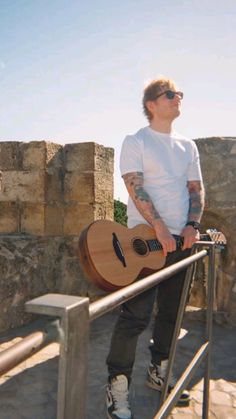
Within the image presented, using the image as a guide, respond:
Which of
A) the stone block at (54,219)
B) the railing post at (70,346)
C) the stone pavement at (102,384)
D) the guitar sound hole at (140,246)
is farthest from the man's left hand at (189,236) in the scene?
the stone block at (54,219)

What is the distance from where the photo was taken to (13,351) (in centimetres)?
59

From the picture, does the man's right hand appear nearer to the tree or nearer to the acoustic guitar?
the acoustic guitar

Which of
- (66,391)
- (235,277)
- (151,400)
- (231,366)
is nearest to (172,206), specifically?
(151,400)

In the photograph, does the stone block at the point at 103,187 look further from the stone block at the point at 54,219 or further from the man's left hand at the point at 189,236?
the man's left hand at the point at 189,236

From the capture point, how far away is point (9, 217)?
13.9 feet

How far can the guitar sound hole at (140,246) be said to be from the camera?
2.15 meters

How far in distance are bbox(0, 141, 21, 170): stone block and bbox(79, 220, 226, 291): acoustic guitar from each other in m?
2.33

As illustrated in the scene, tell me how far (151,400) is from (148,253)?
3.08 feet

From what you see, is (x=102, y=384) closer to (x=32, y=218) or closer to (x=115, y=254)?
(x=115, y=254)

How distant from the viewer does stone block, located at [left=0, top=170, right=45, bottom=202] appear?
4105 mm

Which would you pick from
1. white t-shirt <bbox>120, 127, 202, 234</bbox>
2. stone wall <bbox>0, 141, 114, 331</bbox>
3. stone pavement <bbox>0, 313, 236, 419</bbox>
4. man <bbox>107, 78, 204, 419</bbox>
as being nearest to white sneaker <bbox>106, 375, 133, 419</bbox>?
man <bbox>107, 78, 204, 419</bbox>

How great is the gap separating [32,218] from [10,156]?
66 centimetres

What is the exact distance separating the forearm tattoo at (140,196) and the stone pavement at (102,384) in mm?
1087

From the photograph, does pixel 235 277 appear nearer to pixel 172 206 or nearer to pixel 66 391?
pixel 172 206
